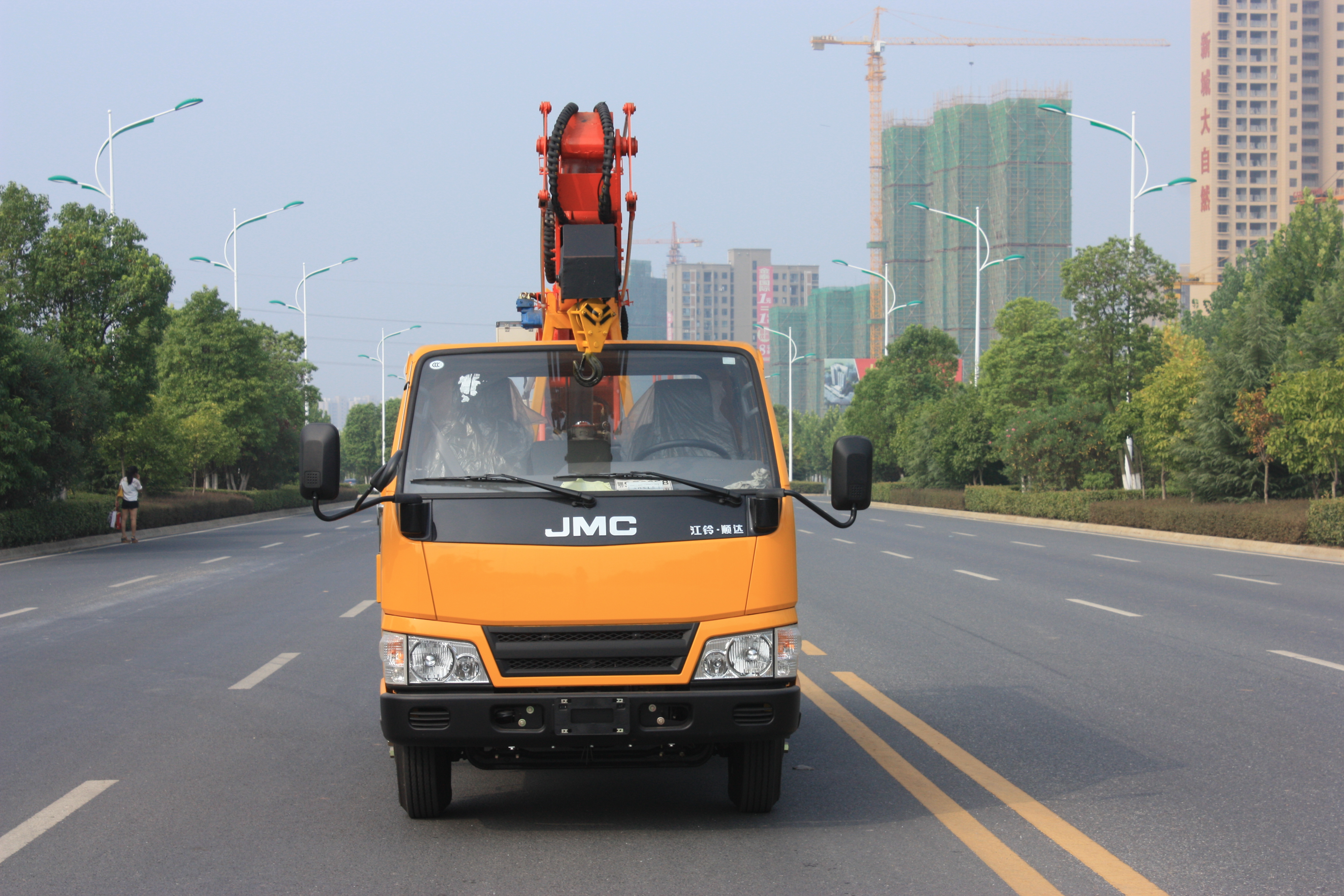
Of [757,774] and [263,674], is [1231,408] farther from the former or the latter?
[757,774]

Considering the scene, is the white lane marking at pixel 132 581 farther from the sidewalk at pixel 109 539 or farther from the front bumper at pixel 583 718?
the front bumper at pixel 583 718

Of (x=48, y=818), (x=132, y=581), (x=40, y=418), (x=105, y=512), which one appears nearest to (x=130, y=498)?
(x=105, y=512)

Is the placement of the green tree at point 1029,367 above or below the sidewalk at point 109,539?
above

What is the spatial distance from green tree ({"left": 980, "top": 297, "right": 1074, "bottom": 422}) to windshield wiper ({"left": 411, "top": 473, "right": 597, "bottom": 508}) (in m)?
42.3

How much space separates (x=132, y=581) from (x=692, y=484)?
50.7 feet

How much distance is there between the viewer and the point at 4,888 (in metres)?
4.75

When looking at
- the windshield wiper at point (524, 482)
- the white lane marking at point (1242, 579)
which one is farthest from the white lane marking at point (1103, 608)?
the windshield wiper at point (524, 482)

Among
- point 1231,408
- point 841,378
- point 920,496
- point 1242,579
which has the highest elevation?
point 841,378

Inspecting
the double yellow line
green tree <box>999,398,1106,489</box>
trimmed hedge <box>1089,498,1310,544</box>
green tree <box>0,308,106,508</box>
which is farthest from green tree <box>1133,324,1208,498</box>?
the double yellow line

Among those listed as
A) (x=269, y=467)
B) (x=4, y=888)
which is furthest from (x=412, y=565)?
(x=269, y=467)

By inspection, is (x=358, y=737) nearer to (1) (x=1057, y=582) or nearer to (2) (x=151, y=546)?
(1) (x=1057, y=582)

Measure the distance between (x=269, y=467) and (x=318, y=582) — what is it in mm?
50754

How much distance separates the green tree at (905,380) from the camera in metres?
73.6

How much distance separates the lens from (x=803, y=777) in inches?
247
